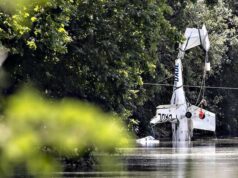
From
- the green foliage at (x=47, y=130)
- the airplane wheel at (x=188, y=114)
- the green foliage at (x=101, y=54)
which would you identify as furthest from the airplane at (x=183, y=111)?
the green foliage at (x=47, y=130)

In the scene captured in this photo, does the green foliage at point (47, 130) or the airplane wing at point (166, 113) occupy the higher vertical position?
the airplane wing at point (166, 113)

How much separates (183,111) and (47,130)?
49.9 meters

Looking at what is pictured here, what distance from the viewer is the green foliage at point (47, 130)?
1.76 metres

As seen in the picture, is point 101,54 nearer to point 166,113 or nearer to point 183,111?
point 166,113

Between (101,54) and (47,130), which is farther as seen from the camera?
(101,54)

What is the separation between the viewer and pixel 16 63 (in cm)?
2220

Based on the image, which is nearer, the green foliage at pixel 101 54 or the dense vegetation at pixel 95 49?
the dense vegetation at pixel 95 49

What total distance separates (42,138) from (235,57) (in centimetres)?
5960

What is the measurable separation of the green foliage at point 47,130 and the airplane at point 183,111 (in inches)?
1829

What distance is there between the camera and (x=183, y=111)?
51438 millimetres

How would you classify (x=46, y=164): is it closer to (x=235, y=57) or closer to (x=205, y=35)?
(x=205, y=35)

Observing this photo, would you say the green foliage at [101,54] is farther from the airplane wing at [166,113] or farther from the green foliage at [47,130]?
the airplane wing at [166,113]

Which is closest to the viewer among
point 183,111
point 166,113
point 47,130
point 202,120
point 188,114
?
point 47,130


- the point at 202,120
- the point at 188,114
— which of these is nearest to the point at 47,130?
the point at 188,114
